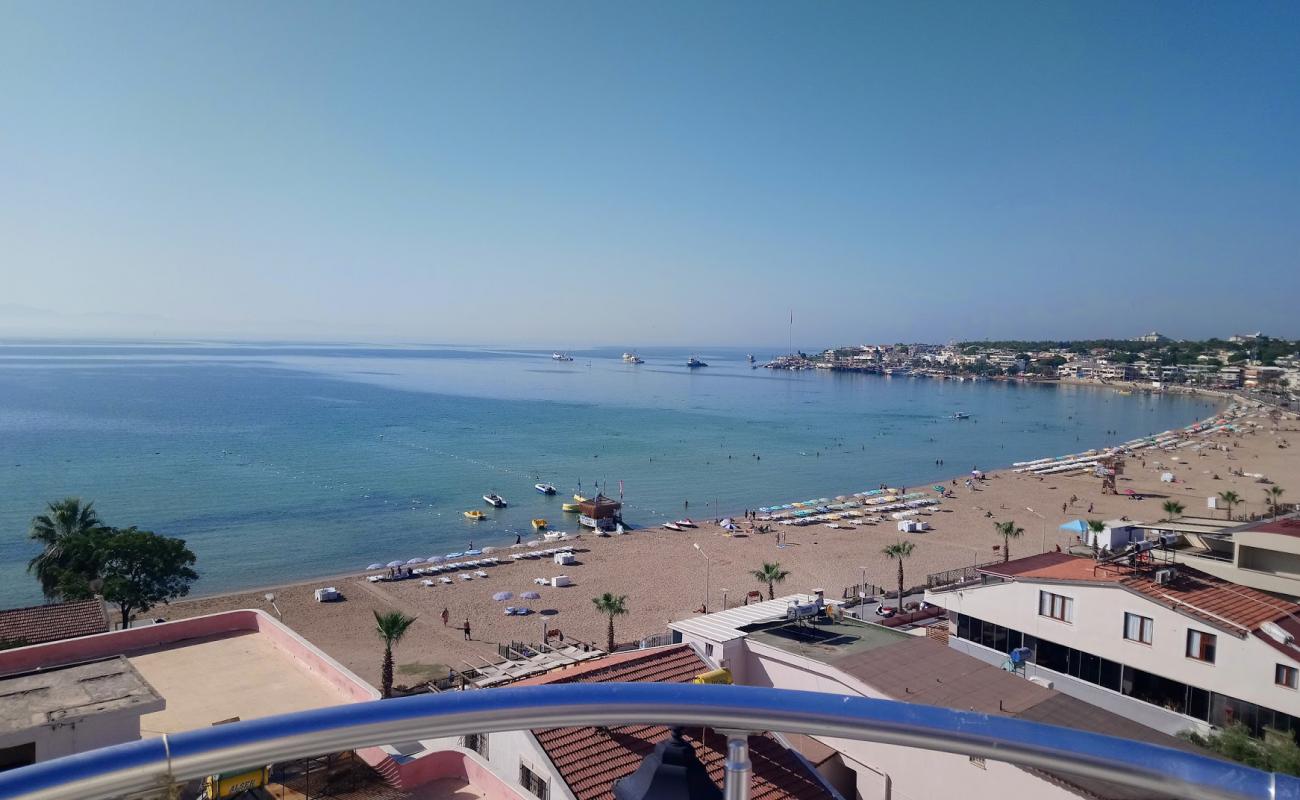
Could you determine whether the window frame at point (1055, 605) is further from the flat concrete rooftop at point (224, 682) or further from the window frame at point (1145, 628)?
the flat concrete rooftop at point (224, 682)

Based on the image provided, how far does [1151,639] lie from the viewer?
1070 cm

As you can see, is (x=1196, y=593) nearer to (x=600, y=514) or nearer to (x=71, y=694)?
(x=71, y=694)

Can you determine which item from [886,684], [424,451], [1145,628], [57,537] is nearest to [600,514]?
[57,537]

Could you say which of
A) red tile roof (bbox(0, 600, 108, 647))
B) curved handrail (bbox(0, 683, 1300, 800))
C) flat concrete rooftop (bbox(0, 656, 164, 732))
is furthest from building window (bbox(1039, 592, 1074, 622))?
red tile roof (bbox(0, 600, 108, 647))

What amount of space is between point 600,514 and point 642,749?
33469 millimetres

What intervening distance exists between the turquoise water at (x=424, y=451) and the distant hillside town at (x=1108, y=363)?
16566 mm

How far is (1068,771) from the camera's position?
1219mm

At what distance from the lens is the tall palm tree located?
18.9 m

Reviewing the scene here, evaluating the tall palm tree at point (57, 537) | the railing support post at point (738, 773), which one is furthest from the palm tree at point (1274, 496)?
the tall palm tree at point (57, 537)

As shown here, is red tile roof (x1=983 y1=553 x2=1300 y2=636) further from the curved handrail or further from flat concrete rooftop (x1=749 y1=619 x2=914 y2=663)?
the curved handrail

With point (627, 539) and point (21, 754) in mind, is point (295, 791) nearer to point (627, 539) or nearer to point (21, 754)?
point (21, 754)

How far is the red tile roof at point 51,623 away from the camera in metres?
12.9

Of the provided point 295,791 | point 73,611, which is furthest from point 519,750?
point 73,611

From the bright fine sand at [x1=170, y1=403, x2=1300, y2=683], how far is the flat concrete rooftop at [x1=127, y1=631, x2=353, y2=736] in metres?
8.35
